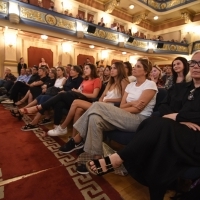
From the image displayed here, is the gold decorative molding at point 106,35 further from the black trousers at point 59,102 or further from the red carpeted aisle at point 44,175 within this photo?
the red carpeted aisle at point 44,175

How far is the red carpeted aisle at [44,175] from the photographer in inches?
44.7

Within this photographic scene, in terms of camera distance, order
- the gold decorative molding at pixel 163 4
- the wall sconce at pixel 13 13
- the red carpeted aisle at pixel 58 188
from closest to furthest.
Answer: the red carpeted aisle at pixel 58 188
the wall sconce at pixel 13 13
the gold decorative molding at pixel 163 4

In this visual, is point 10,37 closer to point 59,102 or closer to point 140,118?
point 59,102

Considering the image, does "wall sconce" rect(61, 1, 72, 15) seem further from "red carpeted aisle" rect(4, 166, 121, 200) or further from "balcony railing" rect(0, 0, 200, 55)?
"red carpeted aisle" rect(4, 166, 121, 200)

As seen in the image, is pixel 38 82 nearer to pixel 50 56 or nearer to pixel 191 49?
pixel 50 56

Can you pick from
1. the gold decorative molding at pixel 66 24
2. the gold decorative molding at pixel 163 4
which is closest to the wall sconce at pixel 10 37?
the gold decorative molding at pixel 66 24

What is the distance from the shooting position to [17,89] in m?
3.83

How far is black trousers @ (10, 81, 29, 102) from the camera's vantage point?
3.80 metres

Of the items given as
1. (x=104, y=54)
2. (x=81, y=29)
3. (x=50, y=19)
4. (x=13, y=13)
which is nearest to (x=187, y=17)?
(x=104, y=54)

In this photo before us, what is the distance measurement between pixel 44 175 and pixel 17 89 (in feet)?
9.88

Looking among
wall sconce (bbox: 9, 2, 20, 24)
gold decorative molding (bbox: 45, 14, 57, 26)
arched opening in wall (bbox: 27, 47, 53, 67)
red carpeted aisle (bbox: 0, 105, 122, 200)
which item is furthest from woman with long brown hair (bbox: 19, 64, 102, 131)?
arched opening in wall (bbox: 27, 47, 53, 67)

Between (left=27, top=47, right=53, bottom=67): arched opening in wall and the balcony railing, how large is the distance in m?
1.43

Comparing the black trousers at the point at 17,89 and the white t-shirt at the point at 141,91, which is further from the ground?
the white t-shirt at the point at 141,91

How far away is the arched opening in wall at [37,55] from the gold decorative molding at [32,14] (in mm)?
1542
